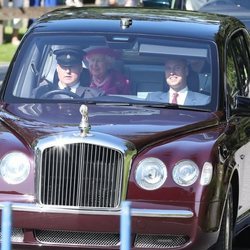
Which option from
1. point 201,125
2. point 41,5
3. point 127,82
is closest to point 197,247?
point 201,125

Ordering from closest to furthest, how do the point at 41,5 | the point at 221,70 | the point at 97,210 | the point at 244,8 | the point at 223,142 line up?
the point at 97,210, the point at 223,142, the point at 221,70, the point at 244,8, the point at 41,5

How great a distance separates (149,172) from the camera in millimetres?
6914

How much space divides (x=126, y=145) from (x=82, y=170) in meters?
0.30

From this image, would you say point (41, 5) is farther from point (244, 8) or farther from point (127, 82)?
point (127, 82)

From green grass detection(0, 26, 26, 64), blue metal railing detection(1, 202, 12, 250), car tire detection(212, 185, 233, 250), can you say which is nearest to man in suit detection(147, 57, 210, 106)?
car tire detection(212, 185, 233, 250)

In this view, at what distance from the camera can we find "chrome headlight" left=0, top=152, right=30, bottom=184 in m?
6.96

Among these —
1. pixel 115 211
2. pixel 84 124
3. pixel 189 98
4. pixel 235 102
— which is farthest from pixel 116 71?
pixel 115 211

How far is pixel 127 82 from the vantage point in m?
8.19

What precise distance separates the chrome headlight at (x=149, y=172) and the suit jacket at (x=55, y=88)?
1321 mm

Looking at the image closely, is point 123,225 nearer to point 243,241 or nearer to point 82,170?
point 82,170

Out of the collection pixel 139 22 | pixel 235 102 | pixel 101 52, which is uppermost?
pixel 139 22

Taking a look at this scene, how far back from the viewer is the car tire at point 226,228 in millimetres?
7297

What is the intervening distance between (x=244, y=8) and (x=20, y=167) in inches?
456

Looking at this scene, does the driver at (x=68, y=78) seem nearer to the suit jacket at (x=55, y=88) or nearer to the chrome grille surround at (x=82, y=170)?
the suit jacket at (x=55, y=88)
